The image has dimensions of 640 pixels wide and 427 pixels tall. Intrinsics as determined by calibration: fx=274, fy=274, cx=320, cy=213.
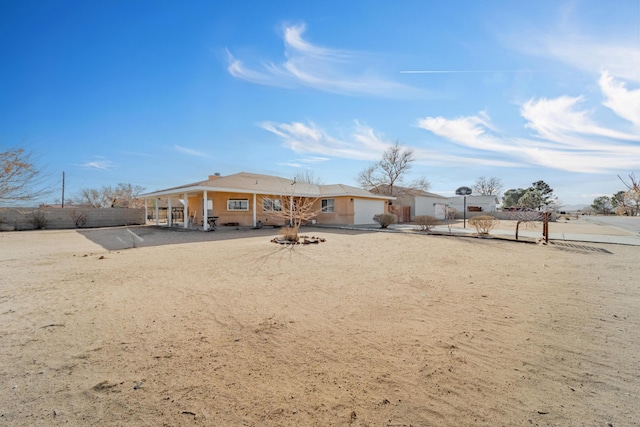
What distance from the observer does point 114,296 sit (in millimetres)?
4992

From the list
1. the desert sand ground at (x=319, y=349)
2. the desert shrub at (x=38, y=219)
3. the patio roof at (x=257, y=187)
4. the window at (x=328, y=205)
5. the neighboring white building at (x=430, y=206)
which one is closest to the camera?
the desert sand ground at (x=319, y=349)

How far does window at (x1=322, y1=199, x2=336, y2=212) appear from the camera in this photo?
2278 centimetres

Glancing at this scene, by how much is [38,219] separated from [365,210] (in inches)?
990

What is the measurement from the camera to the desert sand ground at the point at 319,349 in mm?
2218

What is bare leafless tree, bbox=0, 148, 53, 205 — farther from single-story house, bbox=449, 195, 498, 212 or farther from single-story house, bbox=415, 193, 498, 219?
single-story house, bbox=449, 195, 498, 212

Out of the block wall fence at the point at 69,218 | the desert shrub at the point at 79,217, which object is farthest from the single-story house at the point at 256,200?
the desert shrub at the point at 79,217

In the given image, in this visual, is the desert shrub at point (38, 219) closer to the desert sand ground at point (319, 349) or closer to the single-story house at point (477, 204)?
the desert sand ground at point (319, 349)

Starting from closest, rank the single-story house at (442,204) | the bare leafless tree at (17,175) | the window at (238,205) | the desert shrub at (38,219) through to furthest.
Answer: the bare leafless tree at (17,175), the window at (238,205), the desert shrub at (38,219), the single-story house at (442,204)

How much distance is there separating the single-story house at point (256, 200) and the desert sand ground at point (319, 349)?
1211 cm

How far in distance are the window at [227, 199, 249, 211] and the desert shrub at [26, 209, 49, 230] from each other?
14556 millimetres

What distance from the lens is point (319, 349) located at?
3.18 meters

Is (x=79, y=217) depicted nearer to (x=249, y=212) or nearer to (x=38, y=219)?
(x=38, y=219)

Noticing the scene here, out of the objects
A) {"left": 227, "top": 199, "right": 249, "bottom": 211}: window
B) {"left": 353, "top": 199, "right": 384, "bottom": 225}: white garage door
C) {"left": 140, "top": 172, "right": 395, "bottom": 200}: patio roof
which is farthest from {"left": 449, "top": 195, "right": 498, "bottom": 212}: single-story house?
{"left": 227, "top": 199, "right": 249, "bottom": 211}: window

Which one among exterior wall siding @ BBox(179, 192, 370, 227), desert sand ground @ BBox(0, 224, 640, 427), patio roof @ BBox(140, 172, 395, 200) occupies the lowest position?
desert sand ground @ BBox(0, 224, 640, 427)
